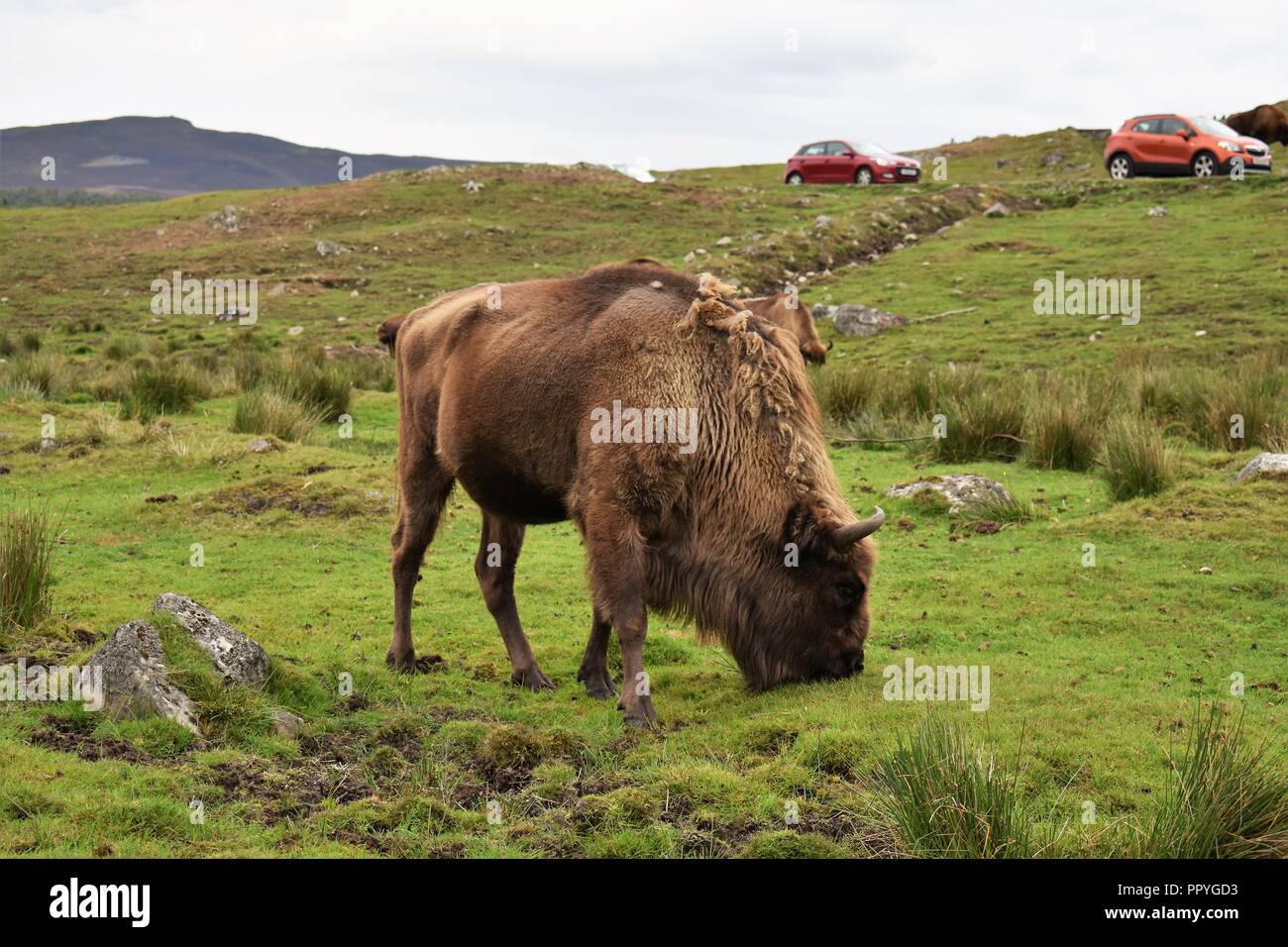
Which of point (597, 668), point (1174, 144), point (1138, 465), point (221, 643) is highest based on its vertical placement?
point (1174, 144)

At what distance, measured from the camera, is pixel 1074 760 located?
5.38 metres

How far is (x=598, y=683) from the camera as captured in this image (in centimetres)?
732

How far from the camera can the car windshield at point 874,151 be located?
128 ft

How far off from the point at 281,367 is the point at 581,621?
30.8 ft

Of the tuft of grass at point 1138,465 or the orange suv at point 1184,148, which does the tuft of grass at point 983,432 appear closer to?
the tuft of grass at point 1138,465

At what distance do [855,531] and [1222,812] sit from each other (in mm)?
2230

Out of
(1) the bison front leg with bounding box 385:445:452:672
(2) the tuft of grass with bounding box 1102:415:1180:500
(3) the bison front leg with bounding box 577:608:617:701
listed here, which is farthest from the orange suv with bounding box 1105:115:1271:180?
(3) the bison front leg with bounding box 577:608:617:701

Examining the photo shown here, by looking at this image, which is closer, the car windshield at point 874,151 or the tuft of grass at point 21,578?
the tuft of grass at point 21,578

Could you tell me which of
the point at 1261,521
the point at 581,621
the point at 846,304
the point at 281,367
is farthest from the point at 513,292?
the point at 846,304

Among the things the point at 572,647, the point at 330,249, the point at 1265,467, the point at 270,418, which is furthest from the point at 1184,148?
the point at 572,647

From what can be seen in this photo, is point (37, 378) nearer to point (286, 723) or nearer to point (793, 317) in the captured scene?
point (793, 317)

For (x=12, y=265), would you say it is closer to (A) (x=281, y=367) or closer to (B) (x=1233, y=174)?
(A) (x=281, y=367)

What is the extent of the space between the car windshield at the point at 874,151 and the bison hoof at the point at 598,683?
34552 mm

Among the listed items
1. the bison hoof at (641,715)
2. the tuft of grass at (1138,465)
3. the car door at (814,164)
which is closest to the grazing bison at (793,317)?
the tuft of grass at (1138,465)
